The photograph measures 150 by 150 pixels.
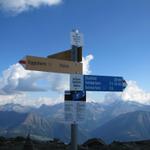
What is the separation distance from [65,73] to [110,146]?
526 inches

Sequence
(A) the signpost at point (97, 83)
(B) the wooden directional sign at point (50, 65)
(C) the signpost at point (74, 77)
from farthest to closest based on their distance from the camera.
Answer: (A) the signpost at point (97, 83) < (C) the signpost at point (74, 77) < (B) the wooden directional sign at point (50, 65)

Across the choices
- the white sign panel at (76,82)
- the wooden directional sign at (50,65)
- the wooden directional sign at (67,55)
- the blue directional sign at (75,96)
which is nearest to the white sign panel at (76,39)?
the wooden directional sign at (67,55)

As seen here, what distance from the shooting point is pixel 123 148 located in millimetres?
22281

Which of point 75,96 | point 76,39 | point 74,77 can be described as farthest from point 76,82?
point 76,39

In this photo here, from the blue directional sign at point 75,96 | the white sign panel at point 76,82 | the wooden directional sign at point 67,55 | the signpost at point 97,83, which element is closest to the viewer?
the blue directional sign at point 75,96

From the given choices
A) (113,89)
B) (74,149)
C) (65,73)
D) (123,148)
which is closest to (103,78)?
(113,89)

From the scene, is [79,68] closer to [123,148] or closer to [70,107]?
[70,107]

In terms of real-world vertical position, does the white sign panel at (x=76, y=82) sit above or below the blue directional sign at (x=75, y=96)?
above

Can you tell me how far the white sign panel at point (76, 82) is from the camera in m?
10.6

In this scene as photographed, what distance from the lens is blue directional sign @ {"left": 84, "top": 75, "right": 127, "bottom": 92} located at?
1109cm

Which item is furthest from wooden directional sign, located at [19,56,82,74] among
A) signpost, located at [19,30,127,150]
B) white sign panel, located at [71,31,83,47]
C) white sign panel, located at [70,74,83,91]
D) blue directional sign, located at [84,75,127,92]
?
white sign panel, located at [71,31,83,47]

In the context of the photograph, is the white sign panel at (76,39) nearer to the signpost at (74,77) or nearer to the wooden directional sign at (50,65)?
the signpost at (74,77)

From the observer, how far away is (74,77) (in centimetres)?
1078

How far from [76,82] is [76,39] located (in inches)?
53.4
